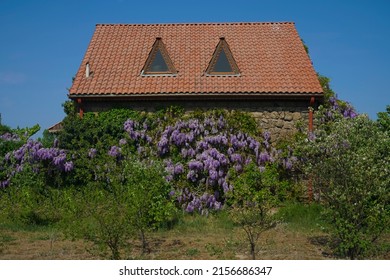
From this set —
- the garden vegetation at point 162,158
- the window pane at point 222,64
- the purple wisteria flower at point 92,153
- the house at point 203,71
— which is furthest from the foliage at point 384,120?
the purple wisteria flower at point 92,153

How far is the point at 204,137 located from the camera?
15234mm

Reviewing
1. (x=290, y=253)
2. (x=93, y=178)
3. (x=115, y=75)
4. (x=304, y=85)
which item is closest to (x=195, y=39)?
(x=115, y=75)

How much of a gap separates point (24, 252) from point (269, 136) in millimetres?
8394

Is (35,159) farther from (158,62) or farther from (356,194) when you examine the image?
(356,194)

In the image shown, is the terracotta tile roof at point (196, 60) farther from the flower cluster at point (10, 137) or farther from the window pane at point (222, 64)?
the flower cluster at point (10, 137)

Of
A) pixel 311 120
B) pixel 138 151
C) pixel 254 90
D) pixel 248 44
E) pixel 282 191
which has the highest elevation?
pixel 248 44

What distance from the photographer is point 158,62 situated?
55.8 ft

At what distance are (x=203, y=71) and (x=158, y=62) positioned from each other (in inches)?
63.8

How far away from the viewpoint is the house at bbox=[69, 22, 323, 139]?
1561cm

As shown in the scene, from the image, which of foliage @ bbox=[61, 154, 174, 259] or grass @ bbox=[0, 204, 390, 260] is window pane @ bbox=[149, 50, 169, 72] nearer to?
grass @ bbox=[0, 204, 390, 260]

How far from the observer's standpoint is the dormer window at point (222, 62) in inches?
658

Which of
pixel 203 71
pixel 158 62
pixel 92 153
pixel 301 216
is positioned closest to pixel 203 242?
pixel 301 216

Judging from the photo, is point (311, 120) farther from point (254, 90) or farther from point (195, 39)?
point (195, 39)

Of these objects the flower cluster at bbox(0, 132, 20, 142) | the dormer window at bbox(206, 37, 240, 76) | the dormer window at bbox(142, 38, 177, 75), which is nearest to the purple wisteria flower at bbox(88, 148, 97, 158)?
the flower cluster at bbox(0, 132, 20, 142)
